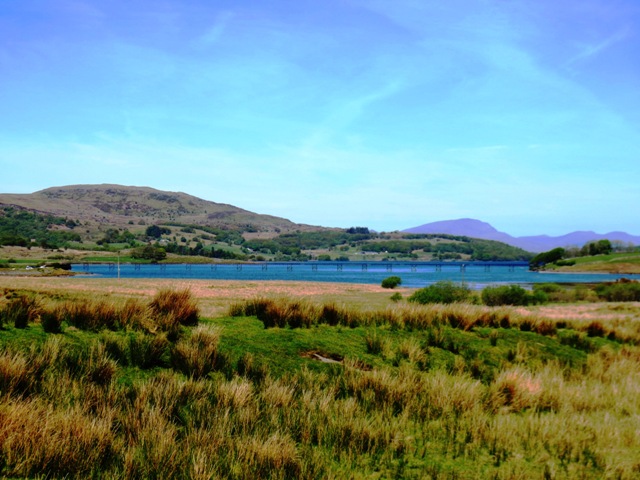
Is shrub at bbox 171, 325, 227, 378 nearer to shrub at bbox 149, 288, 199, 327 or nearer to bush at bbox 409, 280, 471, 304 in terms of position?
shrub at bbox 149, 288, 199, 327

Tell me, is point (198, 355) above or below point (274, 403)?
above

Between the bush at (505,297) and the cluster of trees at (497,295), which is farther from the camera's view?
the bush at (505,297)

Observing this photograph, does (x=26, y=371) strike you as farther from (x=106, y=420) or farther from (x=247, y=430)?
(x=247, y=430)

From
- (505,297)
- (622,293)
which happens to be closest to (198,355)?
(505,297)

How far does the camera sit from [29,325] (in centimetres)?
925

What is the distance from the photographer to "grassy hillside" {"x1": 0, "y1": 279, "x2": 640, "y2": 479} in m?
5.20

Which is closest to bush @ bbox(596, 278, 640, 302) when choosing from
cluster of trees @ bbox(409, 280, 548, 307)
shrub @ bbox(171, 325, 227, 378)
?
cluster of trees @ bbox(409, 280, 548, 307)

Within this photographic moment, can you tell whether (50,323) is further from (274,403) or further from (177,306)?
(274,403)

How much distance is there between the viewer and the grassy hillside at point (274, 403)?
520 cm

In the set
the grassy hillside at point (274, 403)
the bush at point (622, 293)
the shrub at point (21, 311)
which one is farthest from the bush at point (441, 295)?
the shrub at point (21, 311)

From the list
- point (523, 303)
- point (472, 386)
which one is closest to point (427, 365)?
point (472, 386)

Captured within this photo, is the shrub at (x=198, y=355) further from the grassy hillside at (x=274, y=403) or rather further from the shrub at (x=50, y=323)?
the shrub at (x=50, y=323)

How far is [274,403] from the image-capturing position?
716 centimetres

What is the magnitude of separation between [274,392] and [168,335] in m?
3.38
